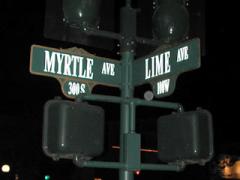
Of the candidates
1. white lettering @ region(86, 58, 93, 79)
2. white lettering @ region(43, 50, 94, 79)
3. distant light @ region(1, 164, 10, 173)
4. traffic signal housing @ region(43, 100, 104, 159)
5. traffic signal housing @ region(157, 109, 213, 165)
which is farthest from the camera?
distant light @ region(1, 164, 10, 173)

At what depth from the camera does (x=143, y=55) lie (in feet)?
13.1

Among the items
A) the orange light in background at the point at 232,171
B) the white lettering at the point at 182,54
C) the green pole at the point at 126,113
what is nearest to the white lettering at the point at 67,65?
the green pole at the point at 126,113

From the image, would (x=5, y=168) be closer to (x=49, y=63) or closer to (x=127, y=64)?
(x=127, y=64)

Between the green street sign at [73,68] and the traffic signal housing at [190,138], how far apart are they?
0.58 metres

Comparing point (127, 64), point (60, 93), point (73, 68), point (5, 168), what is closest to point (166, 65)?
point (127, 64)

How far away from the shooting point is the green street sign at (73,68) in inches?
133

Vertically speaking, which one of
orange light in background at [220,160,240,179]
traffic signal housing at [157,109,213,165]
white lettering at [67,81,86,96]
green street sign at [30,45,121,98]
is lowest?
orange light in background at [220,160,240,179]

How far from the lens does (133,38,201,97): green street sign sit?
3.29 meters

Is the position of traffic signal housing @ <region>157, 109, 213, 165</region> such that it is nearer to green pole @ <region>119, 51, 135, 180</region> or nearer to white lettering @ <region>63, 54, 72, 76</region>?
green pole @ <region>119, 51, 135, 180</region>

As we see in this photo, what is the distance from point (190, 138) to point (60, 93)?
13189mm

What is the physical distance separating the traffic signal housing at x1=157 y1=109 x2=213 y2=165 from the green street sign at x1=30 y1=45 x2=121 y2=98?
1.90ft

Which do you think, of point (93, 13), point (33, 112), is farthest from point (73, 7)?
point (33, 112)

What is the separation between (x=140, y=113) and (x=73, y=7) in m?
18.4

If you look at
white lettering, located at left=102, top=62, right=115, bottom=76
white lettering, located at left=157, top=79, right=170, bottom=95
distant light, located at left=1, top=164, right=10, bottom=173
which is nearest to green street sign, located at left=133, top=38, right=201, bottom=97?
white lettering, located at left=157, top=79, right=170, bottom=95
